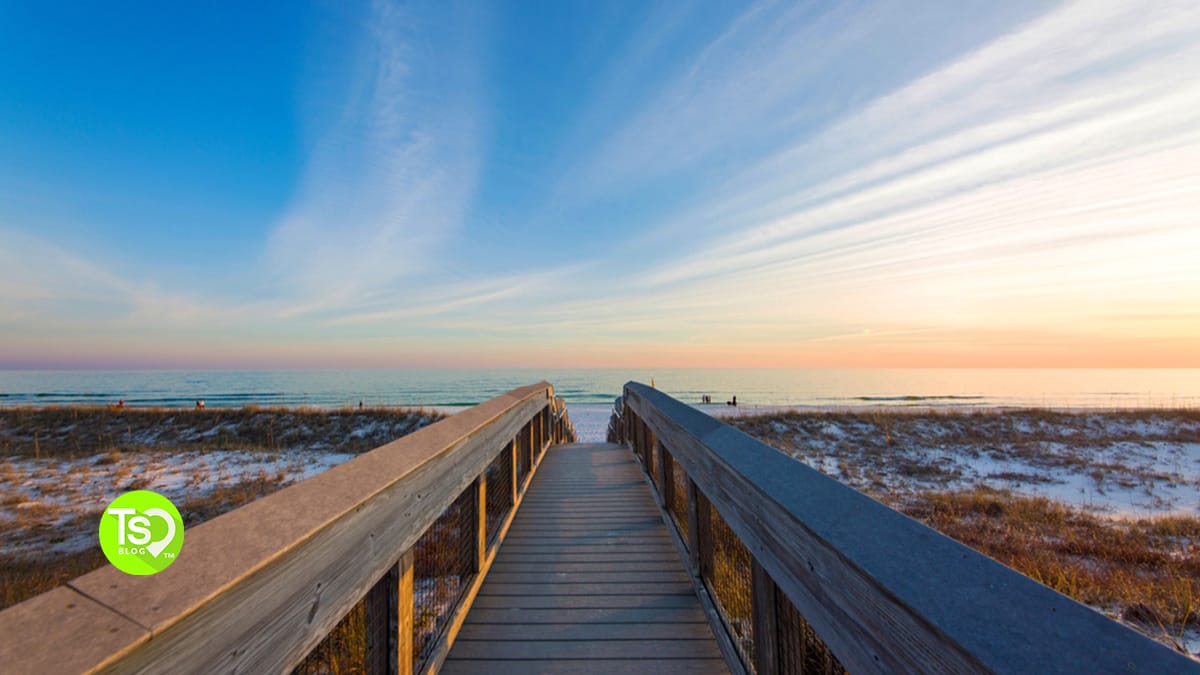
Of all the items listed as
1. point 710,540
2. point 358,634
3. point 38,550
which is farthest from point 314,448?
point 710,540

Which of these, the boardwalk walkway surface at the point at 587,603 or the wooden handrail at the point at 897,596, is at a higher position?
the wooden handrail at the point at 897,596

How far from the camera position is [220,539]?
3.34ft

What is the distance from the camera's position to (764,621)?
191 centimetres

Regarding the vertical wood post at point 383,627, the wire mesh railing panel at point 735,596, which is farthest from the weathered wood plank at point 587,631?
the vertical wood post at point 383,627

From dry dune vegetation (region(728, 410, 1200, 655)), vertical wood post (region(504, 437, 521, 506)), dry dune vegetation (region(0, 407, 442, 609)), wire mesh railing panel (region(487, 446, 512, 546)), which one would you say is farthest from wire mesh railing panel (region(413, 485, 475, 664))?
dry dune vegetation (region(0, 407, 442, 609))

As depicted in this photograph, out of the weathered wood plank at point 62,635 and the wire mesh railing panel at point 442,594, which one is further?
the wire mesh railing panel at point 442,594

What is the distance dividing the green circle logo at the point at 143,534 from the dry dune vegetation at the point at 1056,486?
5.81 meters

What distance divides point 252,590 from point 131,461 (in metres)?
19.1

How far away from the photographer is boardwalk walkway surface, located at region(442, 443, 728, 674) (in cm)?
256

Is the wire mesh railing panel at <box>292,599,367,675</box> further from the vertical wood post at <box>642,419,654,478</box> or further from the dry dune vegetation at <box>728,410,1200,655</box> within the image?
the dry dune vegetation at <box>728,410,1200,655</box>

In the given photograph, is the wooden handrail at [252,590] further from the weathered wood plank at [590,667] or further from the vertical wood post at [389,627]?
the weathered wood plank at [590,667]

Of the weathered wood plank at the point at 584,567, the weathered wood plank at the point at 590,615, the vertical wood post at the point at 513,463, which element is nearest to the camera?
the weathered wood plank at the point at 590,615

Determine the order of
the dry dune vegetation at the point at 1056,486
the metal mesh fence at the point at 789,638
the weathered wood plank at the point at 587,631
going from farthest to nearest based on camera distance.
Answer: the dry dune vegetation at the point at 1056,486
the weathered wood plank at the point at 587,631
the metal mesh fence at the point at 789,638

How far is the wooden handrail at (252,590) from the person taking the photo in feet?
2.27
